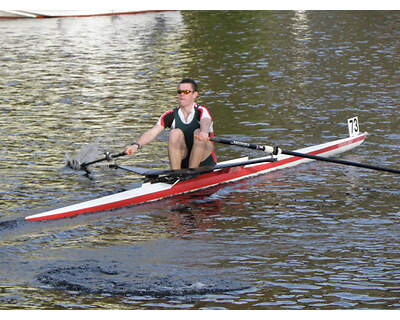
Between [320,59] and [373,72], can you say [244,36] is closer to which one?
[320,59]

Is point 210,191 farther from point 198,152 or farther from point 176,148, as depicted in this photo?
point 176,148

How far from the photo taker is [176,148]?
1423 centimetres

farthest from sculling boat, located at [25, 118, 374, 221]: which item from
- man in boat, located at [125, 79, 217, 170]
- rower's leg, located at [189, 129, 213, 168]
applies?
man in boat, located at [125, 79, 217, 170]

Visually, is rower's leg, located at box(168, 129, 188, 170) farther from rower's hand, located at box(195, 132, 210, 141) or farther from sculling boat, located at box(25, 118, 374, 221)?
rower's hand, located at box(195, 132, 210, 141)

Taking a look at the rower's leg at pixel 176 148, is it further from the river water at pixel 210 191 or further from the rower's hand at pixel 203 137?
the river water at pixel 210 191

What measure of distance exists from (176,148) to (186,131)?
31 centimetres

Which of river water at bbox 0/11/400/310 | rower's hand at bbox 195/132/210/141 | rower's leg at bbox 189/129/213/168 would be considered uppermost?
rower's hand at bbox 195/132/210/141

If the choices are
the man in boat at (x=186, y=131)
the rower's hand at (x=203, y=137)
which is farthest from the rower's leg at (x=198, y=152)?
the rower's hand at (x=203, y=137)

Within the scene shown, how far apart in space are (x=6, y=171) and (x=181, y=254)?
5.37 m

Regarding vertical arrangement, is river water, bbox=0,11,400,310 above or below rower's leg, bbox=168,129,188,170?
below

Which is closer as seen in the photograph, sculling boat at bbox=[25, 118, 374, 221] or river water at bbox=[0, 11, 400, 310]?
river water at bbox=[0, 11, 400, 310]

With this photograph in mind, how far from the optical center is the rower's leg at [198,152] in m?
14.2

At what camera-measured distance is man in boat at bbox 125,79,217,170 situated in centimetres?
1411

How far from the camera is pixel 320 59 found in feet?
95.6
